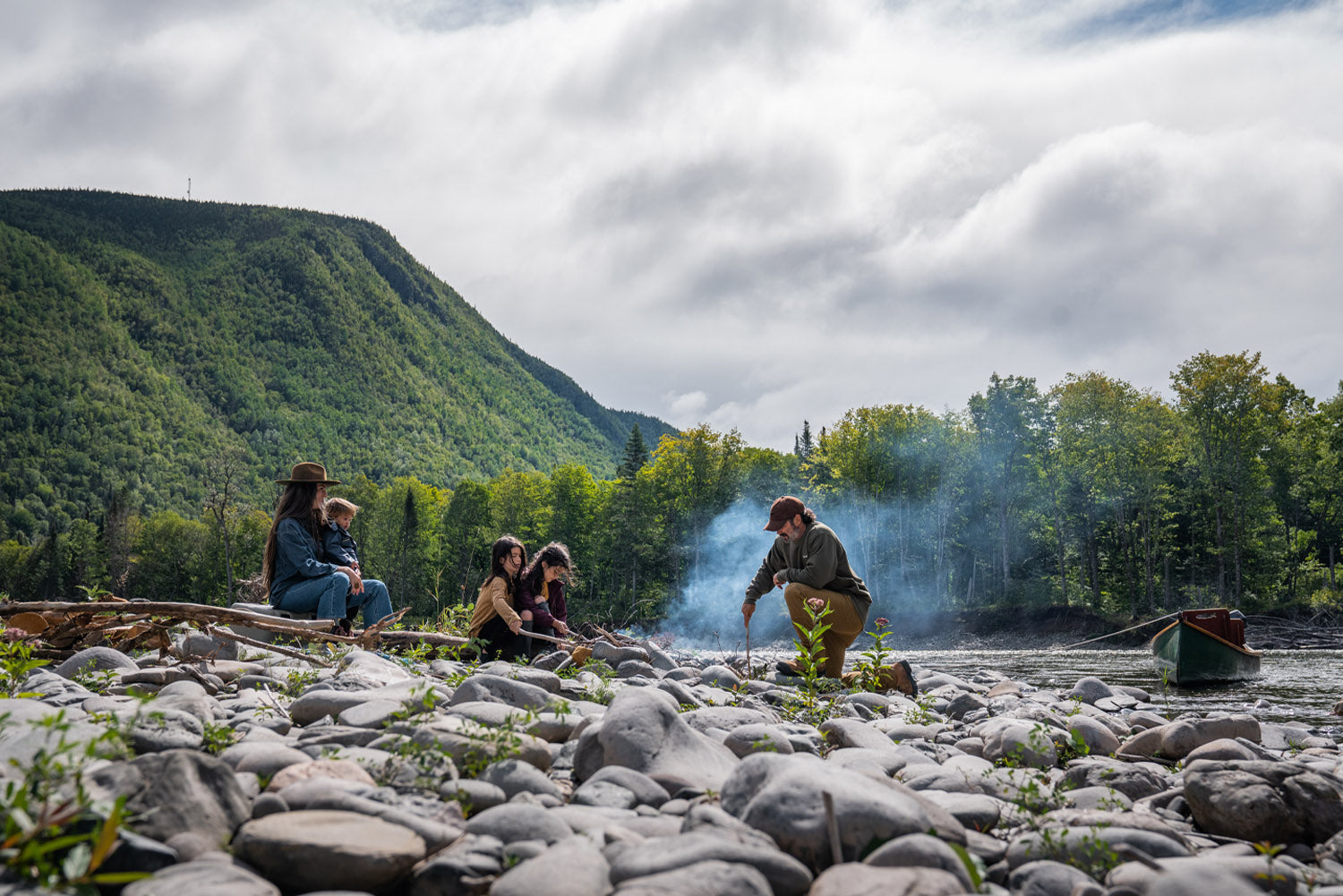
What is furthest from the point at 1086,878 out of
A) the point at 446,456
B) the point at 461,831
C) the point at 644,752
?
the point at 446,456

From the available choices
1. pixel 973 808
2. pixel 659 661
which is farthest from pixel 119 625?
pixel 973 808

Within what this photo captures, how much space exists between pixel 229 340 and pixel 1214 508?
608 ft

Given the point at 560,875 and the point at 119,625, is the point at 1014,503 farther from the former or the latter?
the point at 560,875

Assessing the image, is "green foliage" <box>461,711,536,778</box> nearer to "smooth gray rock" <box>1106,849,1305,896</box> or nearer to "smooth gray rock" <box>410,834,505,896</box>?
"smooth gray rock" <box>410,834,505,896</box>

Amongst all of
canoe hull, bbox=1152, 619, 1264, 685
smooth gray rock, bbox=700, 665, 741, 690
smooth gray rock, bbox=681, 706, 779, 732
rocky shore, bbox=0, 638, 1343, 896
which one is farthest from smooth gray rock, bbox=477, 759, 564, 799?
canoe hull, bbox=1152, 619, 1264, 685

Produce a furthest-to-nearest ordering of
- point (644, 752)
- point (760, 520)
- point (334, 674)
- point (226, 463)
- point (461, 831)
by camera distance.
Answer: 1. point (760, 520)
2. point (226, 463)
3. point (334, 674)
4. point (644, 752)
5. point (461, 831)

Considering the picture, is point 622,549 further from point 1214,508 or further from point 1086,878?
point 1086,878

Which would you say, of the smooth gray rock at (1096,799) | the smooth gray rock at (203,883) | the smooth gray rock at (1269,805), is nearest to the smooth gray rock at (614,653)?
the smooth gray rock at (1096,799)

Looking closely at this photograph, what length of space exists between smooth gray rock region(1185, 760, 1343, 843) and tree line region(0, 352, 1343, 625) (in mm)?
26998

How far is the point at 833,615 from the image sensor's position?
23.2ft

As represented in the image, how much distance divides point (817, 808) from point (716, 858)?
0.47 meters

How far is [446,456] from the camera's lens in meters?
147

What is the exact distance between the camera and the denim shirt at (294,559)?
7.13m

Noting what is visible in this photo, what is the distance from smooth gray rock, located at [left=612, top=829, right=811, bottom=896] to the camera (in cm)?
221
